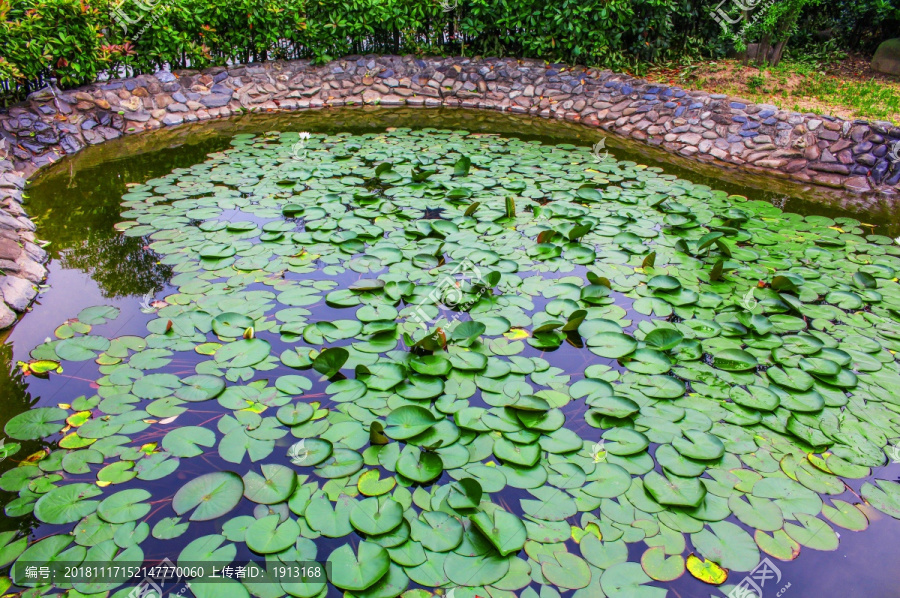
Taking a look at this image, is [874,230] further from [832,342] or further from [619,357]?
[619,357]

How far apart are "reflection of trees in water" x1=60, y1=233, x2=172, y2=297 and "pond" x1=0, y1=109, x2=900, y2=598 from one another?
0.08 ft

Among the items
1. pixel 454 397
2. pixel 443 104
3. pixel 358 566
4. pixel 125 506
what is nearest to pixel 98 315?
pixel 125 506

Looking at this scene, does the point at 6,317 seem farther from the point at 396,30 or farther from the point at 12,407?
the point at 396,30

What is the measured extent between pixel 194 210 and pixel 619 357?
12.1ft

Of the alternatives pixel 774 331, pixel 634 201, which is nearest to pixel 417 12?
pixel 634 201

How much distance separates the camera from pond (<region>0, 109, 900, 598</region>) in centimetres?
206

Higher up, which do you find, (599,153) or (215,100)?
(215,100)

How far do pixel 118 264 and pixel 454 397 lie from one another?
Answer: 2780 mm

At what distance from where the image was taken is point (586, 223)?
4.50 m

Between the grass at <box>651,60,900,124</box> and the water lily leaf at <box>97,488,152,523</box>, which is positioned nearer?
the water lily leaf at <box>97,488,152,523</box>

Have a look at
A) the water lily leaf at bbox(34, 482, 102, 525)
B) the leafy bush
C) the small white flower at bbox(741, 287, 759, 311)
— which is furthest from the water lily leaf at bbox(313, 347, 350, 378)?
the leafy bush

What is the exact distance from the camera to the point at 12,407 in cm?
270

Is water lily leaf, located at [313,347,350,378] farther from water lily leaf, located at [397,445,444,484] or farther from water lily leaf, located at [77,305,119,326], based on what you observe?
water lily leaf, located at [77,305,119,326]

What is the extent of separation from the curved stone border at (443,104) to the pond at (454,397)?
951mm
